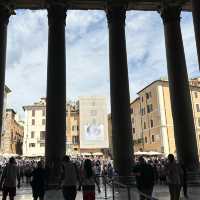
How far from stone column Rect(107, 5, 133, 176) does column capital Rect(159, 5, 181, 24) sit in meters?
3.24

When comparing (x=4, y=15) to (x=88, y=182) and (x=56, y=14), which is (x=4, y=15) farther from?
(x=88, y=182)

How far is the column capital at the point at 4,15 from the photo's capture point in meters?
23.4

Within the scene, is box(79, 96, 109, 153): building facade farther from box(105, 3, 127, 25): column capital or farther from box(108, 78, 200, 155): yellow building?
box(105, 3, 127, 25): column capital

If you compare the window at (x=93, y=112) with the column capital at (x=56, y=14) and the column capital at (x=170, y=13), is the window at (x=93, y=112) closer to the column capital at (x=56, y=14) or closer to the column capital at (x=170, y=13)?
the column capital at (x=170, y=13)

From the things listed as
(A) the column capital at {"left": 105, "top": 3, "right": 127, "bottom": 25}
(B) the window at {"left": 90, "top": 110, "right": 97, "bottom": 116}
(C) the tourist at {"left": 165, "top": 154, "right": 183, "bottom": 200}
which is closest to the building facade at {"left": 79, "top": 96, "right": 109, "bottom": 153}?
(B) the window at {"left": 90, "top": 110, "right": 97, "bottom": 116}

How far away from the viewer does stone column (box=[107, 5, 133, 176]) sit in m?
21.2

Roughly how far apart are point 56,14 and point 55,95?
5840mm

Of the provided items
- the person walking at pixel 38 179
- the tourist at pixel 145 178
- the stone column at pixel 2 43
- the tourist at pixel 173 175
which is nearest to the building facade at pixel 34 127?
the stone column at pixel 2 43

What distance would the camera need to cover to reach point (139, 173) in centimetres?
1291

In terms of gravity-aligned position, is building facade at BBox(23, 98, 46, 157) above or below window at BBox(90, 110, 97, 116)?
above

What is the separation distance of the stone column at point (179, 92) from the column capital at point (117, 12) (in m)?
3.30

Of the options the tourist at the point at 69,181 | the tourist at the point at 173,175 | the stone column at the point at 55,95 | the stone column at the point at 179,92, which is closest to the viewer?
the tourist at the point at 69,181

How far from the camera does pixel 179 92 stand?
76.1 feet

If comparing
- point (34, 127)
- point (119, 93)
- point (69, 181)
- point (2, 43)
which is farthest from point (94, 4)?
point (34, 127)
